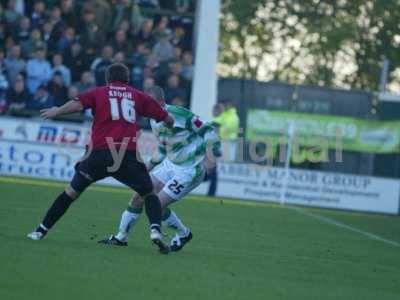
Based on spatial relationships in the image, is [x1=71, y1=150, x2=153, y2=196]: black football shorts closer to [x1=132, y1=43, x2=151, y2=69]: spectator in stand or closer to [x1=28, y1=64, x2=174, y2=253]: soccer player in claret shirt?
[x1=28, y1=64, x2=174, y2=253]: soccer player in claret shirt

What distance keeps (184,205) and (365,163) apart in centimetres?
1076

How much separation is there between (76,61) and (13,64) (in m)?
1.53

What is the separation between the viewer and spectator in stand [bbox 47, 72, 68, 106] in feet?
83.5

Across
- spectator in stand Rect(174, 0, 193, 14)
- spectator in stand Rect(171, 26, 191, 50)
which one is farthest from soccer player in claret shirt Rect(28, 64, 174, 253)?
spectator in stand Rect(174, 0, 193, 14)

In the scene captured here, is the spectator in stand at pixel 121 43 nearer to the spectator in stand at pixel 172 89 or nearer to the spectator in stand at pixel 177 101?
the spectator in stand at pixel 172 89

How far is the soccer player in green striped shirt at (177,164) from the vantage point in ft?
41.8

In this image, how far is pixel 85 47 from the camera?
26.7 m

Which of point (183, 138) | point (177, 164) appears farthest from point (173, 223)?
point (183, 138)

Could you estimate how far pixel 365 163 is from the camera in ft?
101

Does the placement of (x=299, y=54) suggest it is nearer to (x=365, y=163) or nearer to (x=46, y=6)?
(x=365, y=163)

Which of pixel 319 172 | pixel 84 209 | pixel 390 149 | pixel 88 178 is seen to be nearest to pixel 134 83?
pixel 319 172

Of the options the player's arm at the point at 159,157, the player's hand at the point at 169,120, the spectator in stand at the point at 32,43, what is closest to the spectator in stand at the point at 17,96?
the spectator in stand at the point at 32,43

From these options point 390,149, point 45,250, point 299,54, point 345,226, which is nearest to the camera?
point 45,250

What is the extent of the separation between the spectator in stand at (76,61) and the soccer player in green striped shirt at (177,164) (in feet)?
43.8
